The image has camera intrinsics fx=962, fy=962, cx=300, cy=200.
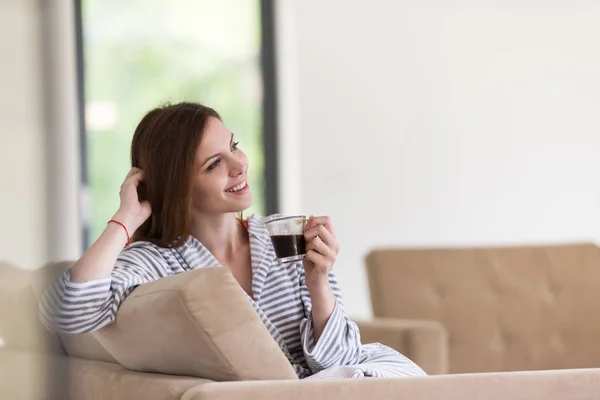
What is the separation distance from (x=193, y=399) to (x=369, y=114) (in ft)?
13.6

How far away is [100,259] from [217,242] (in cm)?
41

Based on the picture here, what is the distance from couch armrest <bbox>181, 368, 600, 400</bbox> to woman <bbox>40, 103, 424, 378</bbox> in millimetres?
326

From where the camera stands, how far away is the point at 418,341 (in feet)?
8.91

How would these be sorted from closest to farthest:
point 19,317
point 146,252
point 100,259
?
point 100,259
point 19,317
point 146,252

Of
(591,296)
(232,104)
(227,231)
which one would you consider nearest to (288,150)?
(232,104)

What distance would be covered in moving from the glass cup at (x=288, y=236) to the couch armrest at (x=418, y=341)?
0.92m

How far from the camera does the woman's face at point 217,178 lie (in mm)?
2117

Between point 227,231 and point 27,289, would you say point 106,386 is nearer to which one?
point 27,289

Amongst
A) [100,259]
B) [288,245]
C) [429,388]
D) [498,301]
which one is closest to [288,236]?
[288,245]

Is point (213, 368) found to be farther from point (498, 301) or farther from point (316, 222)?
point (498, 301)

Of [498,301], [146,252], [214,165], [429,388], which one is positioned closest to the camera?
[429,388]

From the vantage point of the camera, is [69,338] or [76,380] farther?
[69,338]

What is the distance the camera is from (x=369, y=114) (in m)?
5.49

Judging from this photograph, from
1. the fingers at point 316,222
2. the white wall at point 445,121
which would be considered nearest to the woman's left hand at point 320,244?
the fingers at point 316,222
